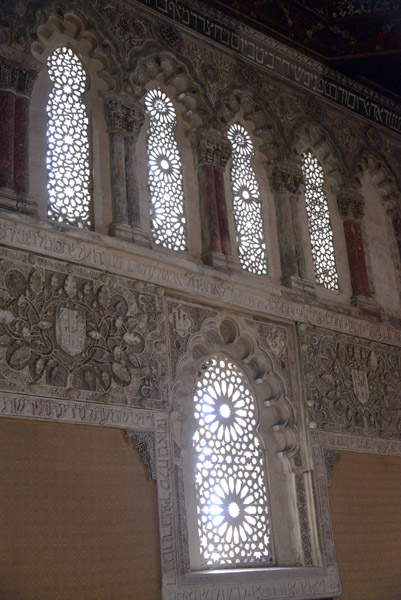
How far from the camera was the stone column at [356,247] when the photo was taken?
8.93 meters

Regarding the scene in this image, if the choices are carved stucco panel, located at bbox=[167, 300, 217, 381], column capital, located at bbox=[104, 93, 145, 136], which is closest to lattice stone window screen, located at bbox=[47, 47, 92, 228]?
column capital, located at bbox=[104, 93, 145, 136]

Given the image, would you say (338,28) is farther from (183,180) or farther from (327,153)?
(183,180)

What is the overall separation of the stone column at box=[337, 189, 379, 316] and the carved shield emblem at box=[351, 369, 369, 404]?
840 mm

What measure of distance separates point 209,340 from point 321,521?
2032 mm

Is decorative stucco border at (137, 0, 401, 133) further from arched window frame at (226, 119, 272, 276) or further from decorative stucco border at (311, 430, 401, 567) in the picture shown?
decorative stucco border at (311, 430, 401, 567)

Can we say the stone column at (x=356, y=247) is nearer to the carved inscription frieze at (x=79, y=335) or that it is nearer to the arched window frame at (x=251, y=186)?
the arched window frame at (x=251, y=186)

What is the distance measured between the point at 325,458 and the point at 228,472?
1.18 m

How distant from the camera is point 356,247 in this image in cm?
919

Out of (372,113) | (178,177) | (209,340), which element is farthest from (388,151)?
(209,340)

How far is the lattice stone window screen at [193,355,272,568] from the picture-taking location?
264 inches

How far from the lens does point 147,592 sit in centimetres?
589

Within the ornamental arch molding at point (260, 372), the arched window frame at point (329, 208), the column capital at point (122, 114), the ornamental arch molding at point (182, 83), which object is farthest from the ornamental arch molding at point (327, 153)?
the ornamental arch molding at point (260, 372)

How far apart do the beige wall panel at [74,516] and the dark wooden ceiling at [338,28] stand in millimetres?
5437

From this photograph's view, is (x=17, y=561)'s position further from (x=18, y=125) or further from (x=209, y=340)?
(x=18, y=125)
